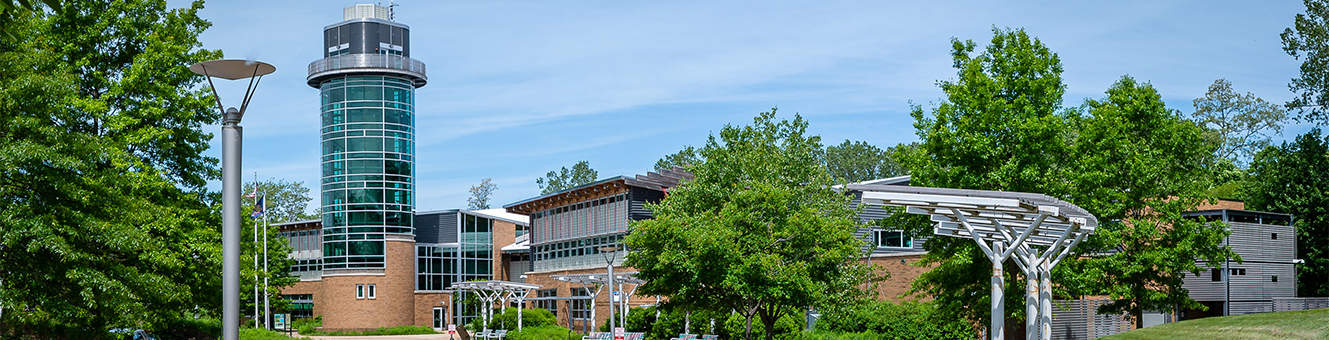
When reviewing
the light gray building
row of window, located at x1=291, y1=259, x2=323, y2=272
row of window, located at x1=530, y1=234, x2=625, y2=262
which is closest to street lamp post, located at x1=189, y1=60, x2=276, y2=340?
the light gray building

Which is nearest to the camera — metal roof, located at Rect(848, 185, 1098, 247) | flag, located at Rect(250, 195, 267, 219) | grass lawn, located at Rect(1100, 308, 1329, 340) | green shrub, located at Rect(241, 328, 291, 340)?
metal roof, located at Rect(848, 185, 1098, 247)

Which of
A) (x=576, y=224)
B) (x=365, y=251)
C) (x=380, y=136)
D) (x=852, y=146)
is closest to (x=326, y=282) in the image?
(x=365, y=251)

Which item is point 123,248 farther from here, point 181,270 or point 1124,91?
point 1124,91

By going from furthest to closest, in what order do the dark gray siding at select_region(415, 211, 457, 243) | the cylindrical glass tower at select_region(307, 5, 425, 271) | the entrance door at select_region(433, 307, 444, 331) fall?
the dark gray siding at select_region(415, 211, 457, 243)
the entrance door at select_region(433, 307, 444, 331)
the cylindrical glass tower at select_region(307, 5, 425, 271)

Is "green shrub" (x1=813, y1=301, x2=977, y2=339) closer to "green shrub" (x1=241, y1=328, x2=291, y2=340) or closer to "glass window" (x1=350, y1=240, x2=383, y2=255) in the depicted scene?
"green shrub" (x1=241, y1=328, x2=291, y2=340)

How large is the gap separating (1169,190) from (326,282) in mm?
52435

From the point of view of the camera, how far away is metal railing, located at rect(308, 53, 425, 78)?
6950cm

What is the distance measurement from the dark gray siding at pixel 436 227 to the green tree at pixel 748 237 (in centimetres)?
4395

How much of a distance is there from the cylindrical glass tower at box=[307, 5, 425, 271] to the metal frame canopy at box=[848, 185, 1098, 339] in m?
54.4

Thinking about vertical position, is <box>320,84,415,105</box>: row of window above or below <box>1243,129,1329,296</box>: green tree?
above

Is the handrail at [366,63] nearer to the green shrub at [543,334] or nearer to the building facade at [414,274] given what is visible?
the building facade at [414,274]

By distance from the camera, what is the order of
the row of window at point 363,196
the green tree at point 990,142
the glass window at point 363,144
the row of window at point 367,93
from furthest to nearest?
the row of window at point 363,196, the row of window at point 367,93, the glass window at point 363,144, the green tree at point 990,142

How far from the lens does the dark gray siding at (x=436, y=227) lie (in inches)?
3007

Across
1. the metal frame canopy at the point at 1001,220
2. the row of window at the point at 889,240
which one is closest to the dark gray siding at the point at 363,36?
the row of window at the point at 889,240
